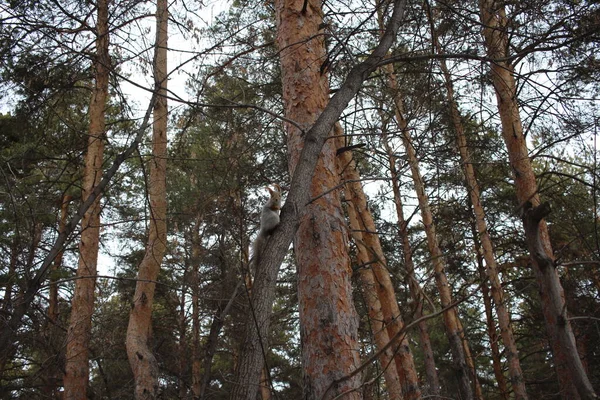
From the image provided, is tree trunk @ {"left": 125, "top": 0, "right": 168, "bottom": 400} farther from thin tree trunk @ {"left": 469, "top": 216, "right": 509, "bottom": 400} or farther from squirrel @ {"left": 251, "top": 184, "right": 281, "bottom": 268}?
thin tree trunk @ {"left": 469, "top": 216, "right": 509, "bottom": 400}

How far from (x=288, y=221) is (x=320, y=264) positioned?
0.76 metres

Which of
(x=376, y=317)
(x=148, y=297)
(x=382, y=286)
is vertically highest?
(x=148, y=297)

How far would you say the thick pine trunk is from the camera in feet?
7.27

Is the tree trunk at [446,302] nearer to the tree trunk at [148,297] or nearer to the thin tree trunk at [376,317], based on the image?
the thin tree trunk at [376,317]

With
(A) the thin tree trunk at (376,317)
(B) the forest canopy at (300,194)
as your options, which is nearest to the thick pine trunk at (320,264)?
(B) the forest canopy at (300,194)

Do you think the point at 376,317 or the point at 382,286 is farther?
the point at 376,317

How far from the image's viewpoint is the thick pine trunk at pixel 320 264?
221 cm

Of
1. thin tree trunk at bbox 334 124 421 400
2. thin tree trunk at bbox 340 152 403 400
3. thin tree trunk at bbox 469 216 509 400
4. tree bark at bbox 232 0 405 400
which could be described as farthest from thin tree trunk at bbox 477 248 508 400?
tree bark at bbox 232 0 405 400

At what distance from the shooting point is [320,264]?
2.45 metres

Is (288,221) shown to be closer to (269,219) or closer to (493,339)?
(269,219)

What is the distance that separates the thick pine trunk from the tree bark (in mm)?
148

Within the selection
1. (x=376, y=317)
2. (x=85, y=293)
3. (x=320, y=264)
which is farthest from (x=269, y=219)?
(x=85, y=293)

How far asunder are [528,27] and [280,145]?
4.03 metres

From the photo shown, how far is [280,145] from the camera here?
7.50 m
